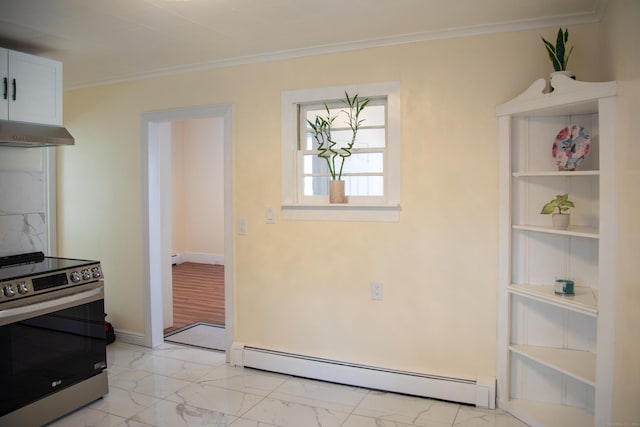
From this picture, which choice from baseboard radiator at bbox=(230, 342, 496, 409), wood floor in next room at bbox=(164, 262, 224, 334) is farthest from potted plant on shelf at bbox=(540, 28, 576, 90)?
wood floor in next room at bbox=(164, 262, 224, 334)

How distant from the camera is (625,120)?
1.94 meters

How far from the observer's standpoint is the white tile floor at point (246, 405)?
268cm

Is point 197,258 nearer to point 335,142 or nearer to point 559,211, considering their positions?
point 335,142

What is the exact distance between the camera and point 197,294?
5973mm

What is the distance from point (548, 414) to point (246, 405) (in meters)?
1.80

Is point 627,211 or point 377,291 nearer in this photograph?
point 627,211

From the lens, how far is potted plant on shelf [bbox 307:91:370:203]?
3.17m

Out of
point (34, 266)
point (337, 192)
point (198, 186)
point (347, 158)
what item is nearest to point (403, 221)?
point (337, 192)

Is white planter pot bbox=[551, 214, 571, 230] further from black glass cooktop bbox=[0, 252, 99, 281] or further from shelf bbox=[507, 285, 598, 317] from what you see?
black glass cooktop bbox=[0, 252, 99, 281]

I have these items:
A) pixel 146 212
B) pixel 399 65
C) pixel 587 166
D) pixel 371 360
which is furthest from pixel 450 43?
pixel 146 212

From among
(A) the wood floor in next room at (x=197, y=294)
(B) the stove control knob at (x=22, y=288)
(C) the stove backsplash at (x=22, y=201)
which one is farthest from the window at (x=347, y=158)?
(A) the wood floor in next room at (x=197, y=294)

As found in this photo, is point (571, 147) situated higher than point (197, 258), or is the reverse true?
point (571, 147)

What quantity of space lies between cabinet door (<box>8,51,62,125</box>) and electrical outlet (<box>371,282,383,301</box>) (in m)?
2.43

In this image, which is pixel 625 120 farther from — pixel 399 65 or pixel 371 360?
pixel 371 360
